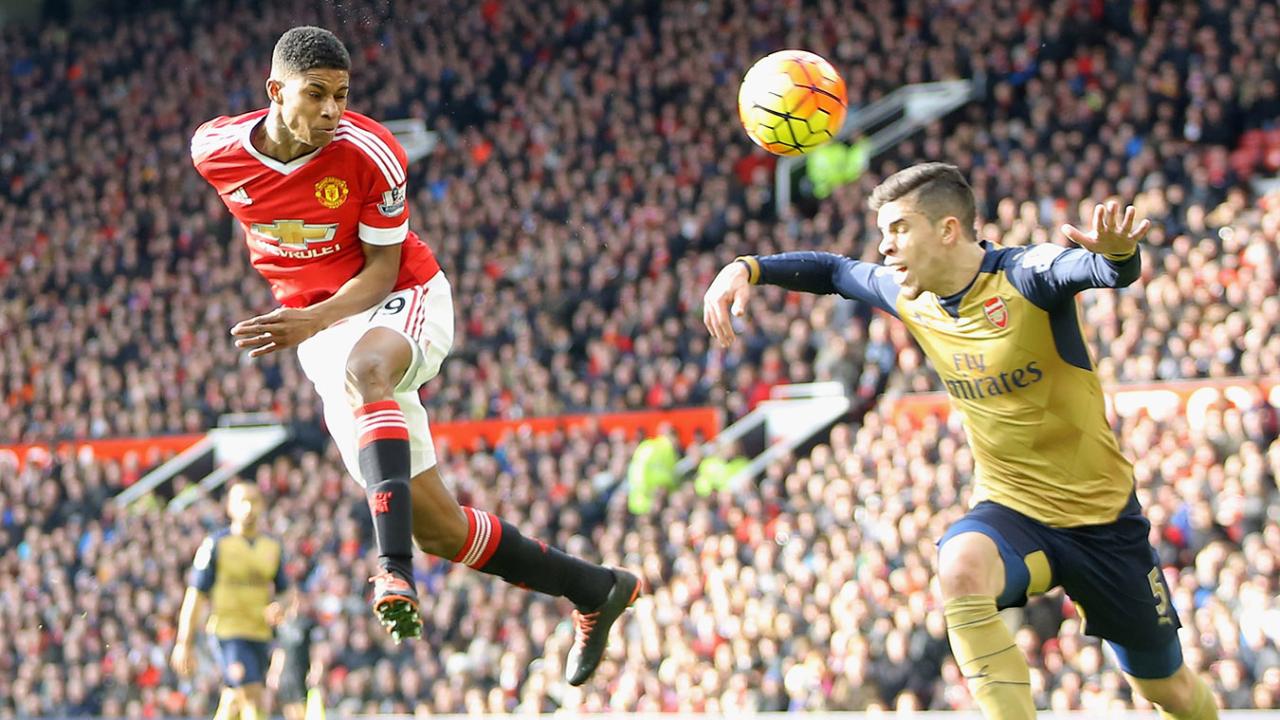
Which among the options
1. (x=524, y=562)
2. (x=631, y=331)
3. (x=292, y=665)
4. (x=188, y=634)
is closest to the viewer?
(x=524, y=562)

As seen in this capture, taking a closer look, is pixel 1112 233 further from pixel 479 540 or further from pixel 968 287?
pixel 479 540

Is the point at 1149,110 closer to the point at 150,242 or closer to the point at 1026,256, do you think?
the point at 1026,256

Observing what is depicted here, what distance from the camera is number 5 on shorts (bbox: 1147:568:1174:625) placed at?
19.9 feet

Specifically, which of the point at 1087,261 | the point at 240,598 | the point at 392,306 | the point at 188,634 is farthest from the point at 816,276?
the point at 240,598

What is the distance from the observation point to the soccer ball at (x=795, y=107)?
308 inches

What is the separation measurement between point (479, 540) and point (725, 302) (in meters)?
1.54

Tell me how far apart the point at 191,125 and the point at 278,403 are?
27.0ft

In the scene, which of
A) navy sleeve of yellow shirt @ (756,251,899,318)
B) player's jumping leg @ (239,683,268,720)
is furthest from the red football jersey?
player's jumping leg @ (239,683,268,720)

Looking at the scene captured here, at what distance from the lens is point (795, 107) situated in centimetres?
787

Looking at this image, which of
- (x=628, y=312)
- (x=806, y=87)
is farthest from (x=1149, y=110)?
(x=806, y=87)

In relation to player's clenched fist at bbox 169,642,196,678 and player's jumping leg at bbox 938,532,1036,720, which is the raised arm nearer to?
player's jumping leg at bbox 938,532,1036,720

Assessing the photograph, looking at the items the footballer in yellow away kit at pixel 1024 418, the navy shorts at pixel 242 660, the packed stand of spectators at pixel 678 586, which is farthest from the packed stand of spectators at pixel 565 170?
the footballer in yellow away kit at pixel 1024 418

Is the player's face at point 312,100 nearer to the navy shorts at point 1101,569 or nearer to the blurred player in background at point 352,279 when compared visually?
the blurred player in background at point 352,279

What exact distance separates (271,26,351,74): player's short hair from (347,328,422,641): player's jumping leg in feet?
3.32
